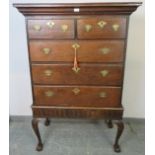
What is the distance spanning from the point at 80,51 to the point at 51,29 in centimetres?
28

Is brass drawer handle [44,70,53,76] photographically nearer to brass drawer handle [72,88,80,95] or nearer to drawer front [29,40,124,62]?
drawer front [29,40,124,62]

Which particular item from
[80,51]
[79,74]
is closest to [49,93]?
[79,74]

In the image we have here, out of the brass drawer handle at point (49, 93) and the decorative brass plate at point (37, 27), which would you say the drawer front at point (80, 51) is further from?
the brass drawer handle at point (49, 93)

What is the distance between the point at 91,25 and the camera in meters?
1.57

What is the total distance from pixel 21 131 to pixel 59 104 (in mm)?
A: 777

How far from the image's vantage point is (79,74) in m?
1.68

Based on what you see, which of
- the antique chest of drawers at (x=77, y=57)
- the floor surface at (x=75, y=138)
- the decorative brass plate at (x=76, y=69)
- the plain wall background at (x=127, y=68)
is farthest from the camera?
the plain wall background at (x=127, y=68)

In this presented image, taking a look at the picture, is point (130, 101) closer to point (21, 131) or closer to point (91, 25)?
point (91, 25)

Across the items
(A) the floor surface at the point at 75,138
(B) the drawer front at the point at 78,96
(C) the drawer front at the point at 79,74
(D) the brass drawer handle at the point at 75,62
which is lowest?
(A) the floor surface at the point at 75,138

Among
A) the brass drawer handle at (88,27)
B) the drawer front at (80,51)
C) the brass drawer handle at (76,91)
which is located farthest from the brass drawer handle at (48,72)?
the brass drawer handle at (88,27)

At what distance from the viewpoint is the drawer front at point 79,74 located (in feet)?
5.44

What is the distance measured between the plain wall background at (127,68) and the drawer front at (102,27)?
0.58 m

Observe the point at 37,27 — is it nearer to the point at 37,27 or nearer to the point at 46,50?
the point at 37,27
